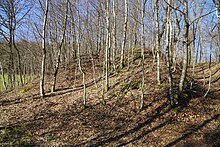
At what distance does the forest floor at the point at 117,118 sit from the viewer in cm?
764

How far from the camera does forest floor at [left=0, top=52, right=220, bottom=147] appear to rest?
764cm

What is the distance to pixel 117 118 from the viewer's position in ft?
31.1

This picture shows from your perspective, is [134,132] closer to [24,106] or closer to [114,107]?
[114,107]

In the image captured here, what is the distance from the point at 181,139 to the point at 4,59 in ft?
85.1

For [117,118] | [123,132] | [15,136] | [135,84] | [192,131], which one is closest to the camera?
[192,131]

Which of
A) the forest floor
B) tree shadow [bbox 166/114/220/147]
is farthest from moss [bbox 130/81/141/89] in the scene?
tree shadow [bbox 166/114/220/147]

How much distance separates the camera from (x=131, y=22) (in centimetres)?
1917

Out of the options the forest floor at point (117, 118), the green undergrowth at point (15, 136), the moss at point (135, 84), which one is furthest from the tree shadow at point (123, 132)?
the moss at point (135, 84)

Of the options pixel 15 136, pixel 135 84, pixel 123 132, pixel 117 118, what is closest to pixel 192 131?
pixel 123 132

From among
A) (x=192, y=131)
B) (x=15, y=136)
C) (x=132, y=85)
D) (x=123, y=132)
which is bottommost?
(x=15, y=136)

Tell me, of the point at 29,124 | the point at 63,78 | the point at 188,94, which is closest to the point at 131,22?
the point at 63,78

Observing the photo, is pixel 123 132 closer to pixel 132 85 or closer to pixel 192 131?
pixel 192 131

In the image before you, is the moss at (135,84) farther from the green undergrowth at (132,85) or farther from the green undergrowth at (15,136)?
the green undergrowth at (15,136)

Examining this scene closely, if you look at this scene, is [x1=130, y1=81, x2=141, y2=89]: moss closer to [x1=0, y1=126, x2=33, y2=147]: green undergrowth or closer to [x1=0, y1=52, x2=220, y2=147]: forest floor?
[x1=0, y1=52, x2=220, y2=147]: forest floor
